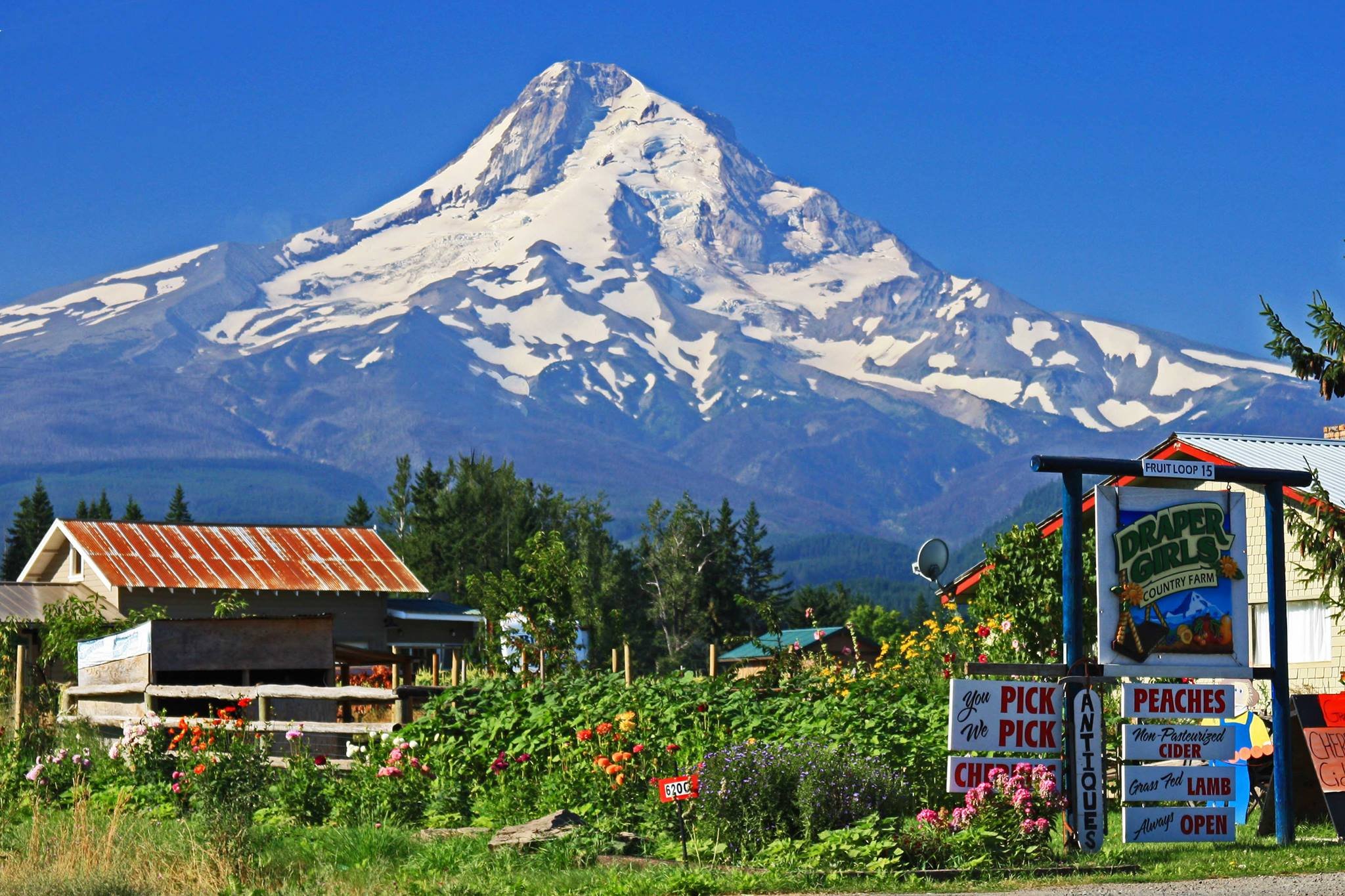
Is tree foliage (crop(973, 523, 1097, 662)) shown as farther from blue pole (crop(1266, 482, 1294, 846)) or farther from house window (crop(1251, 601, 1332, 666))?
blue pole (crop(1266, 482, 1294, 846))

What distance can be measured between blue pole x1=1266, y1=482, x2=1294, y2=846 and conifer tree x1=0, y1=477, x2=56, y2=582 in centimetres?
10066

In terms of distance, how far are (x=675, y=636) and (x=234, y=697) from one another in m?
83.8

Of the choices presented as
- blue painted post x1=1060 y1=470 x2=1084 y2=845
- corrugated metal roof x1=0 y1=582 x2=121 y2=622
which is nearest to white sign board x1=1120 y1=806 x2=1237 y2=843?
blue painted post x1=1060 y1=470 x2=1084 y2=845

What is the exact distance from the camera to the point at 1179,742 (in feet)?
45.9

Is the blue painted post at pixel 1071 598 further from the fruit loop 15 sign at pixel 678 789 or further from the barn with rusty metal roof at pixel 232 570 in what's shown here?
the barn with rusty metal roof at pixel 232 570

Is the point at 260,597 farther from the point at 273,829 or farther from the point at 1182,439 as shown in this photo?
the point at 273,829

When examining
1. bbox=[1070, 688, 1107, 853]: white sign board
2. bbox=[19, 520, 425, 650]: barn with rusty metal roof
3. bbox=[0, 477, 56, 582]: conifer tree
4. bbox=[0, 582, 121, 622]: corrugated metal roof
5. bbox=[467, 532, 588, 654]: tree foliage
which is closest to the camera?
bbox=[1070, 688, 1107, 853]: white sign board

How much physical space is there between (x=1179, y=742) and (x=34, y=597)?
38.3m

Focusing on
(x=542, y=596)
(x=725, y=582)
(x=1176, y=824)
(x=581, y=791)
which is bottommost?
(x=1176, y=824)

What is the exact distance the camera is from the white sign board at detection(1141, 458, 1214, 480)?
14242mm

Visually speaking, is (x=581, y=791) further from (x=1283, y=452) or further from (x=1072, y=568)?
(x=1283, y=452)

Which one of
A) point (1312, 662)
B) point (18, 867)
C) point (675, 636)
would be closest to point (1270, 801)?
point (1312, 662)

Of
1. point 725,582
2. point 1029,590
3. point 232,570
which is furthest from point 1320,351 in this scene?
point 725,582

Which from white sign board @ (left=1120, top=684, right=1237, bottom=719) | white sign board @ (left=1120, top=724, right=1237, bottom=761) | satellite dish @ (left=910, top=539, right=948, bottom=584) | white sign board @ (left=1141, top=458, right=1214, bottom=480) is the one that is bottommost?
white sign board @ (left=1120, top=724, right=1237, bottom=761)
